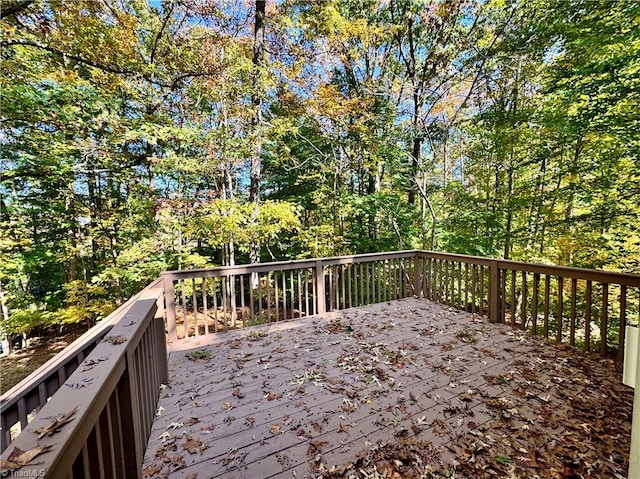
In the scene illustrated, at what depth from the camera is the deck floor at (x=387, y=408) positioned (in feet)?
5.87

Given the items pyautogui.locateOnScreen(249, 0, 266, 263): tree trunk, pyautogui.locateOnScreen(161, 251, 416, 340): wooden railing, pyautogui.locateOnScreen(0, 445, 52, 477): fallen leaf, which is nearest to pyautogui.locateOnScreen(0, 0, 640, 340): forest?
pyautogui.locateOnScreen(249, 0, 266, 263): tree trunk

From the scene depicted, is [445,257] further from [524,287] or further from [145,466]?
[145,466]

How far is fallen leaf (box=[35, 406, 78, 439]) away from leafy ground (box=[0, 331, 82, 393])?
942 centimetres

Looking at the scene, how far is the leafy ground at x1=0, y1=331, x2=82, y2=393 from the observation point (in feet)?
24.0

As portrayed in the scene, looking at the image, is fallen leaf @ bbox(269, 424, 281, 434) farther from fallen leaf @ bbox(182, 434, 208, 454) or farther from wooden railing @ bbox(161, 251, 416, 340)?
wooden railing @ bbox(161, 251, 416, 340)

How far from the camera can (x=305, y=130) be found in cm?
840

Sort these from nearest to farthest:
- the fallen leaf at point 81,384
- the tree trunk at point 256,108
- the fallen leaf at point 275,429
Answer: the fallen leaf at point 81,384
the fallen leaf at point 275,429
the tree trunk at point 256,108

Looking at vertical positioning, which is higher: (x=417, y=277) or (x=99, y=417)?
(x=99, y=417)

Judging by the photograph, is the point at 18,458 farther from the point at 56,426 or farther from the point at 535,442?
the point at 535,442

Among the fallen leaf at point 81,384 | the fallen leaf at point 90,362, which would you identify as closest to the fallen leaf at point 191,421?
the fallen leaf at point 90,362

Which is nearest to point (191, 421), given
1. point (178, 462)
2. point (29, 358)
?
point (178, 462)

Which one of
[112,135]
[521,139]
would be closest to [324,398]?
[112,135]

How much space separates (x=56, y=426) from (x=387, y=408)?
6.94ft

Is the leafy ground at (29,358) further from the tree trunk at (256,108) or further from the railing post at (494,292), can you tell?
the railing post at (494,292)
